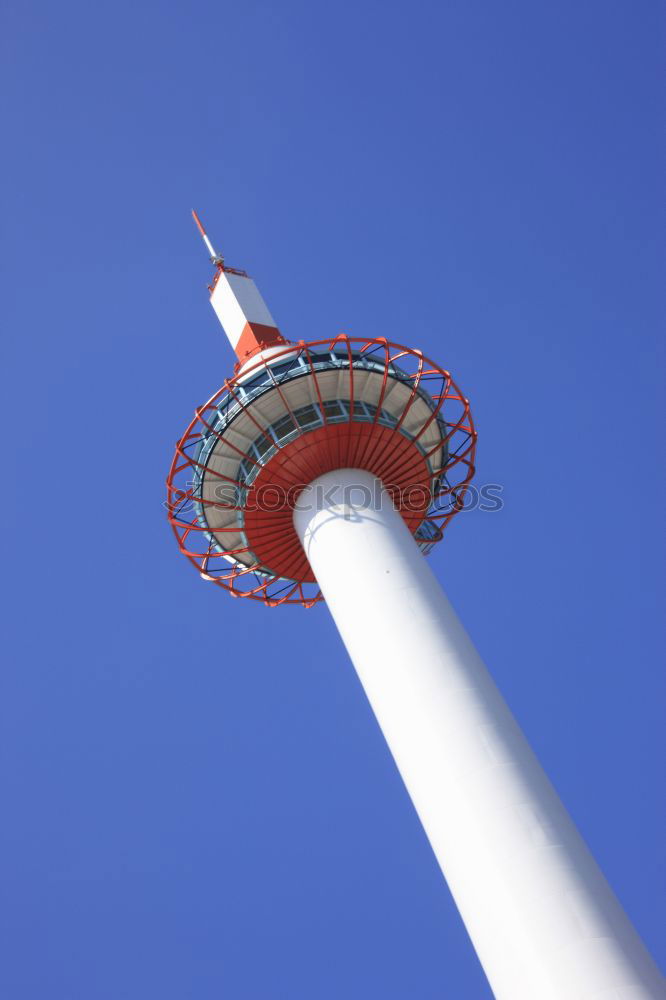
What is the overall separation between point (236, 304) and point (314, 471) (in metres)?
11.3

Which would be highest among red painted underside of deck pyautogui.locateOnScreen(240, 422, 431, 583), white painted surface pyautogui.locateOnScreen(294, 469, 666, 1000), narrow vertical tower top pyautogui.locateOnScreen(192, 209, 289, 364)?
narrow vertical tower top pyautogui.locateOnScreen(192, 209, 289, 364)

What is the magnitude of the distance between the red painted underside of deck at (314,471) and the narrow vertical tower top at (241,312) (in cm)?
650

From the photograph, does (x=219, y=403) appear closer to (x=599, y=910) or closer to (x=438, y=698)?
(x=438, y=698)

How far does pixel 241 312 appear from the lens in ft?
102

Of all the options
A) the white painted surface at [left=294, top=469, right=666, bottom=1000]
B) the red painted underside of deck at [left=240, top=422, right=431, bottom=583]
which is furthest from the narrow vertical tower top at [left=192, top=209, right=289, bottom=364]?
the white painted surface at [left=294, top=469, right=666, bottom=1000]

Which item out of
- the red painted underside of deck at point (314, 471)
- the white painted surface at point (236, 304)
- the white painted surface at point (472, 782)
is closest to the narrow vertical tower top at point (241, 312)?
the white painted surface at point (236, 304)

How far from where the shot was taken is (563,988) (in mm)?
13867

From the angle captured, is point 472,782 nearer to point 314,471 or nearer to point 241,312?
point 314,471

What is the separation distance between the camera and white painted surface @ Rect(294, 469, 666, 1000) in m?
14.4

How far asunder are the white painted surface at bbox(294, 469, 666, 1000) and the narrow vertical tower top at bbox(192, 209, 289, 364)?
9507mm

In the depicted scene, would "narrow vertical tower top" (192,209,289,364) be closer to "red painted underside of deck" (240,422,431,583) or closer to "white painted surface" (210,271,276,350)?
"white painted surface" (210,271,276,350)

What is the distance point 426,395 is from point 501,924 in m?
16.1

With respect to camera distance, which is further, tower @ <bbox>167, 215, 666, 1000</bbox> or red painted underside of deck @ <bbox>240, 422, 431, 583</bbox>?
red painted underside of deck @ <bbox>240, 422, 431, 583</bbox>

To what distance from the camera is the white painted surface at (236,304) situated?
1225 inches
